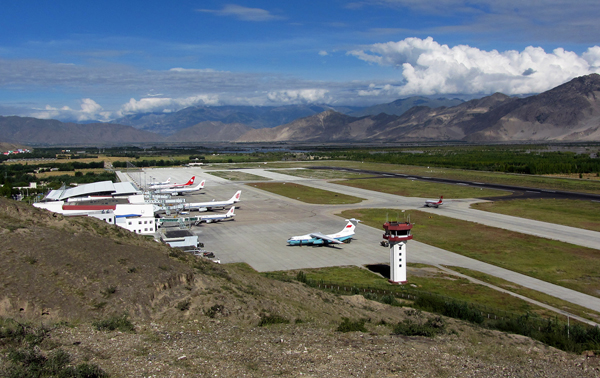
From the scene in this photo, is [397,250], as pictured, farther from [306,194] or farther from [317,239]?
[306,194]

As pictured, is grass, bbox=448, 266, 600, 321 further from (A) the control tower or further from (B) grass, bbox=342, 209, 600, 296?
(A) the control tower

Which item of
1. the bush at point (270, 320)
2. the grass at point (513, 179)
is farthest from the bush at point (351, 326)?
the grass at point (513, 179)

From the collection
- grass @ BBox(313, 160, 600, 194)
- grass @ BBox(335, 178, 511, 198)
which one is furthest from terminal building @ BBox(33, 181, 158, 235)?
grass @ BBox(313, 160, 600, 194)

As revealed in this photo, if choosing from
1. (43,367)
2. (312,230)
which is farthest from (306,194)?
(43,367)

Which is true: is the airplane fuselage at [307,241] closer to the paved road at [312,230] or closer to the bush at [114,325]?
the paved road at [312,230]

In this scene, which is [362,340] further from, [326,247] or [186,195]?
[186,195]

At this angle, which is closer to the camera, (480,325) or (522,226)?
(480,325)

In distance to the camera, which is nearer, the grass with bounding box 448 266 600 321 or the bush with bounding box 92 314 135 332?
the bush with bounding box 92 314 135 332

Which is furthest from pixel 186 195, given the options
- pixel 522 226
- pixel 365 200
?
pixel 522 226
